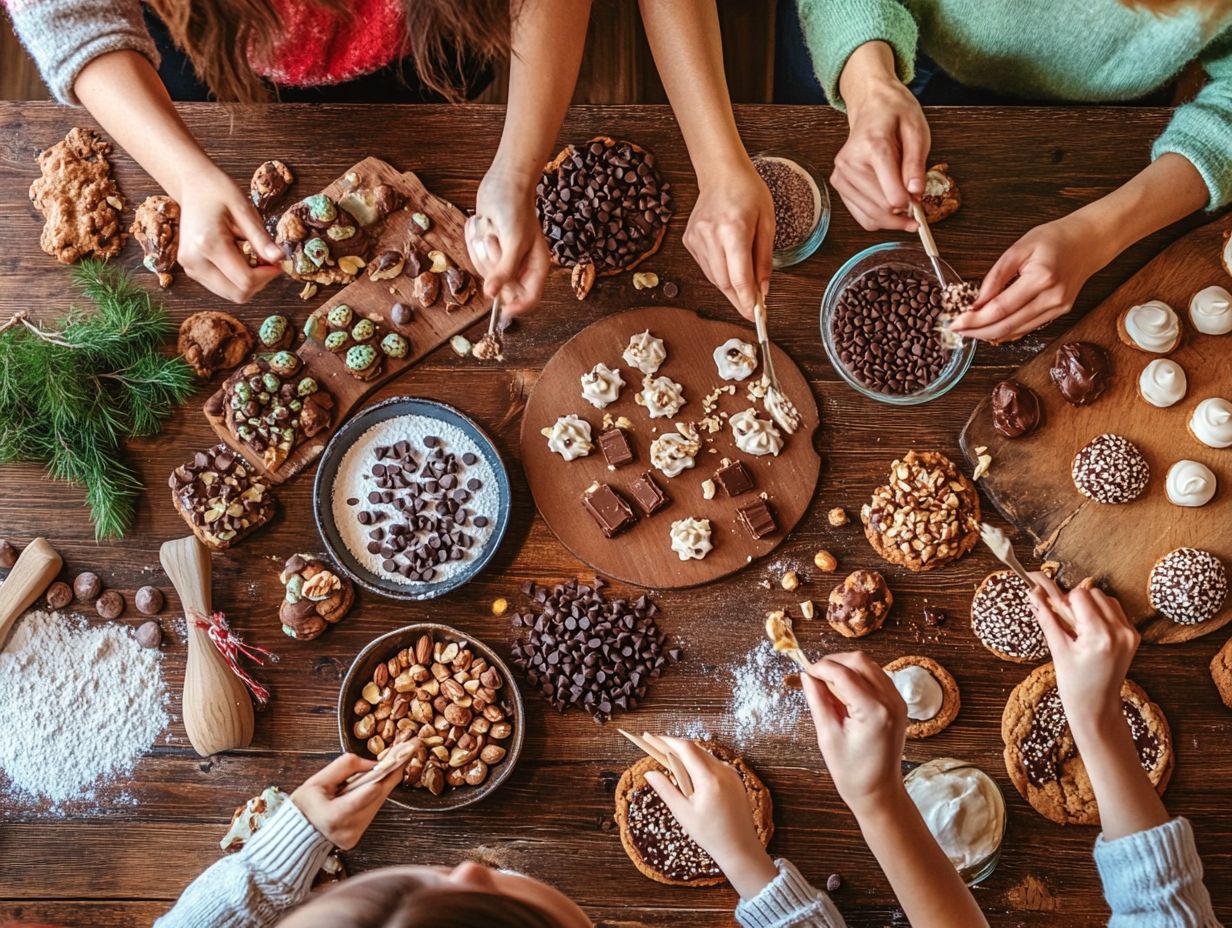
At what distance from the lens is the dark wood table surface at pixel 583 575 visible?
1.88 meters

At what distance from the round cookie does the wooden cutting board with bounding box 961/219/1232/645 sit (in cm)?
32

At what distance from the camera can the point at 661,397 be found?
1.96m

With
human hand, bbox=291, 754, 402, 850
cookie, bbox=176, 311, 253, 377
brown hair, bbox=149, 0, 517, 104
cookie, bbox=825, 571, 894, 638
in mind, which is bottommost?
human hand, bbox=291, 754, 402, 850

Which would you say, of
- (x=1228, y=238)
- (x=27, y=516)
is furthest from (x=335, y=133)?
(x=1228, y=238)

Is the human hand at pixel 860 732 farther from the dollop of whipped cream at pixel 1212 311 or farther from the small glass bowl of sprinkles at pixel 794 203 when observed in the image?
the dollop of whipped cream at pixel 1212 311

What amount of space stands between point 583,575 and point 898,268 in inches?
36.0

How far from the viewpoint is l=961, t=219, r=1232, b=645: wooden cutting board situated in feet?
6.29

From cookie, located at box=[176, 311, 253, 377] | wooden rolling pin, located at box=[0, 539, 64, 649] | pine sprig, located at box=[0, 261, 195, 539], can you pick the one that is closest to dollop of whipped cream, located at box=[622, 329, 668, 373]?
cookie, located at box=[176, 311, 253, 377]

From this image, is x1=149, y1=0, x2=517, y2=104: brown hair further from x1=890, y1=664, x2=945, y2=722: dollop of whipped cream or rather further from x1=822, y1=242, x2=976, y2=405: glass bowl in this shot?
x1=890, y1=664, x2=945, y2=722: dollop of whipped cream

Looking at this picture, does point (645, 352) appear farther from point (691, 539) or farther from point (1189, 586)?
point (1189, 586)

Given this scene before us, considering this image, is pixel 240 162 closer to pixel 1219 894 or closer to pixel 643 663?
pixel 643 663

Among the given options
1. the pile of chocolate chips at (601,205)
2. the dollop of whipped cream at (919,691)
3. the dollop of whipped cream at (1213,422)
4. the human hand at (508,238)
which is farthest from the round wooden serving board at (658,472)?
the dollop of whipped cream at (1213,422)

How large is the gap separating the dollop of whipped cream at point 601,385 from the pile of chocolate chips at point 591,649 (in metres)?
0.38

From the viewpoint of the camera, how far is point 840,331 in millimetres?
1942
